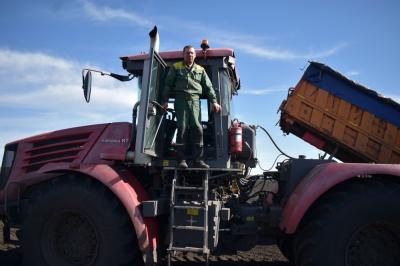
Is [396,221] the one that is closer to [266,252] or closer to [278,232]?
[278,232]

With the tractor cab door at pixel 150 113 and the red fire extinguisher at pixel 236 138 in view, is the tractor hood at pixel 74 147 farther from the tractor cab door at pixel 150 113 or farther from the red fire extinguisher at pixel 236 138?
the red fire extinguisher at pixel 236 138

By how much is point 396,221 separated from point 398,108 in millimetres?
2130

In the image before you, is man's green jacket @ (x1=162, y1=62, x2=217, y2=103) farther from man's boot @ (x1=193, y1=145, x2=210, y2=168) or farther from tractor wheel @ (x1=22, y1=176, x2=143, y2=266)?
tractor wheel @ (x1=22, y1=176, x2=143, y2=266)

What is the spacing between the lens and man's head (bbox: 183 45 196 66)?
5.30 m

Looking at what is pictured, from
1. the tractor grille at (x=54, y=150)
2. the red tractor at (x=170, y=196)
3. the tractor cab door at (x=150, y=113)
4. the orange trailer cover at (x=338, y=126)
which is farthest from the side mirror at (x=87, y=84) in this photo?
the orange trailer cover at (x=338, y=126)

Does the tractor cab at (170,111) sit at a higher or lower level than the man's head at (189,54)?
lower

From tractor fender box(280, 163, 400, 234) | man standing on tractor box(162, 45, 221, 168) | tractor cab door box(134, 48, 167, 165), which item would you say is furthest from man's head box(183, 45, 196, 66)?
tractor fender box(280, 163, 400, 234)

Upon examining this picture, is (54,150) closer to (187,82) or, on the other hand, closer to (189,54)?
(187,82)

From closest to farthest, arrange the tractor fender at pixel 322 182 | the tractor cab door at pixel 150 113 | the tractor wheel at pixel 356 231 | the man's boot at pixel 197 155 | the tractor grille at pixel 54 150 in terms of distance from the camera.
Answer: the tractor wheel at pixel 356 231 < the tractor fender at pixel 322 182 < the tractor cab door at pixel 150 113 < the man's boot at pixel 197 155 < the tractor grille at pixel 54 150

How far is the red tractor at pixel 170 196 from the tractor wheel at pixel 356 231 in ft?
0.04

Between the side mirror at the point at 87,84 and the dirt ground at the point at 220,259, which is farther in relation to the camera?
Result: the dirt ground at the point at 220,259

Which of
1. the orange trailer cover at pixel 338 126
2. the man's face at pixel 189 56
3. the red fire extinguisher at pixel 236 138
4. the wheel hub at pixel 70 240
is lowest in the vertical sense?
the wheel hub at pixel 70 240

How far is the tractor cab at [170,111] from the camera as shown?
5055mm

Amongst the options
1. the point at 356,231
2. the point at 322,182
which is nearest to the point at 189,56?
the point at 322,182
